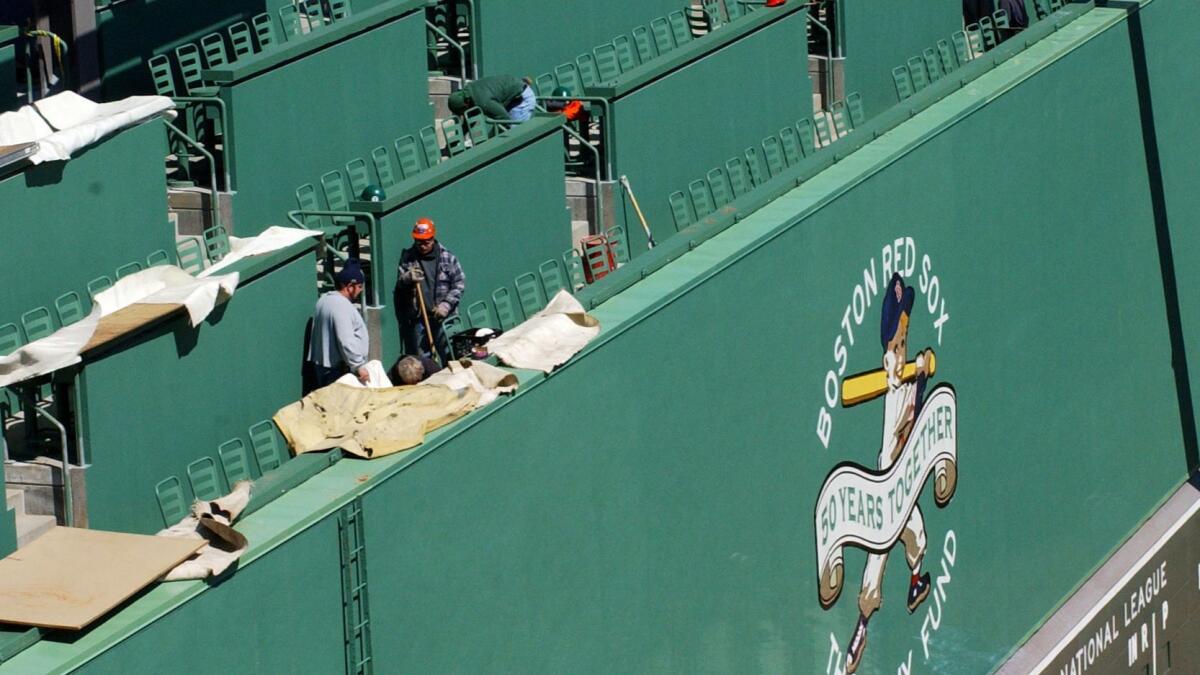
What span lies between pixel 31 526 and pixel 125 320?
3.20ft

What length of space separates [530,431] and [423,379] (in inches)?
28.1

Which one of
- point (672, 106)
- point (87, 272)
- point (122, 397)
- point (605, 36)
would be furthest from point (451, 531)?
point (605, 36)

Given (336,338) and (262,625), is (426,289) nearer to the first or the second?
(336,338)

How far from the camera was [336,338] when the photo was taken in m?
10.1

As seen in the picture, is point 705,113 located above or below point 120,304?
below

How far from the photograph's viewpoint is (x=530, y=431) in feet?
30.4

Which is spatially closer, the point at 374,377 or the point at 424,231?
the point at 374,377

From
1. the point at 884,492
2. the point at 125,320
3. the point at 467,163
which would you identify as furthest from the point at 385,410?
the point at 884,492

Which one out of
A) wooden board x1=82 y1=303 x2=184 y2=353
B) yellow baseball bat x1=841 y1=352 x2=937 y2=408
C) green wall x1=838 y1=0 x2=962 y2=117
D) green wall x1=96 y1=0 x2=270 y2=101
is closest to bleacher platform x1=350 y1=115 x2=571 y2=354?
yellow baseball bat x1=841 y1=352 x2=937 y2=408

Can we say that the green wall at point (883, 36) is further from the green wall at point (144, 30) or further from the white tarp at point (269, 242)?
the white tarp at point (269, 242)

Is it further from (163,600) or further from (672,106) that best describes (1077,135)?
(163,600)

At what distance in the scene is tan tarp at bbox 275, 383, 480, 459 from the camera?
8.47 metres

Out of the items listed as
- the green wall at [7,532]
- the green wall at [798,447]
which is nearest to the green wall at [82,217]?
the green wall at [7,532]

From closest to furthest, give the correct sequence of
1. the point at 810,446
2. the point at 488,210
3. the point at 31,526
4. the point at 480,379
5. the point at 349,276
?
1. the point at 31,526
2. the point at 480,379
3. the point at 349,276
4. the point at 810,446
5. the point at 488,210
